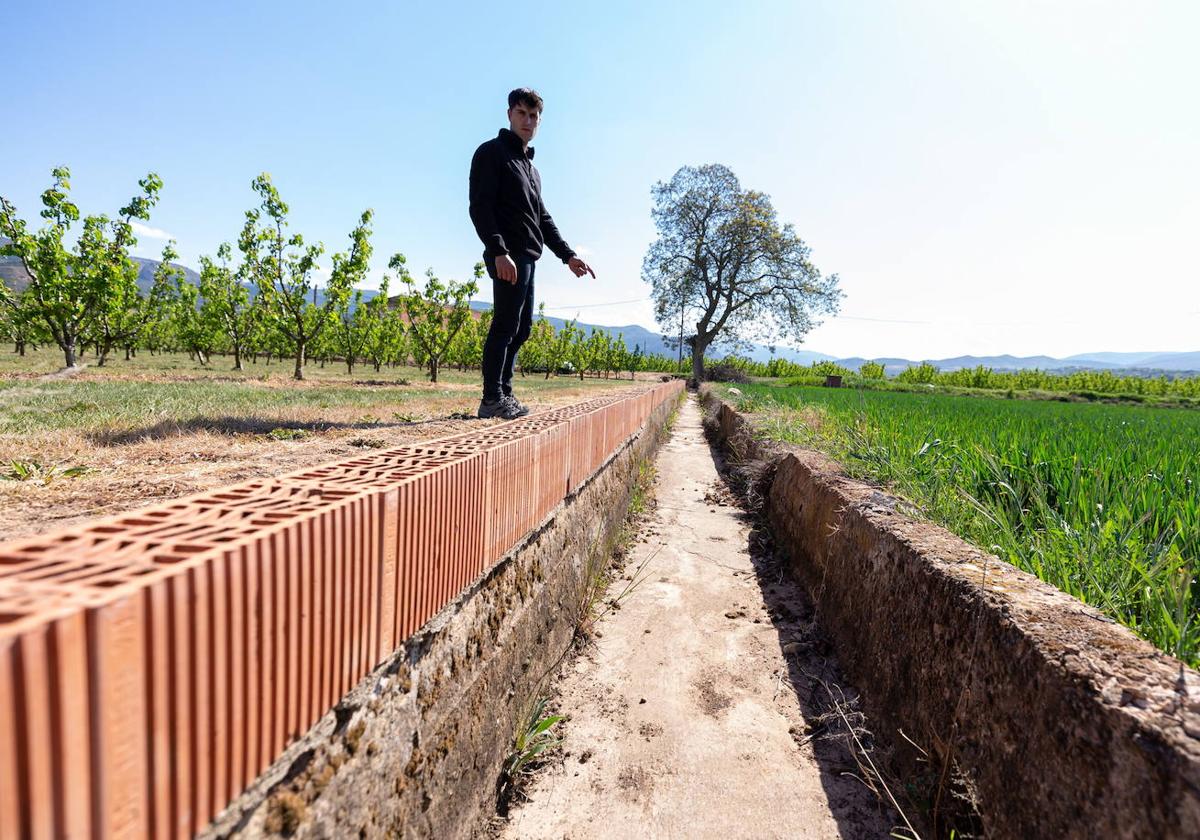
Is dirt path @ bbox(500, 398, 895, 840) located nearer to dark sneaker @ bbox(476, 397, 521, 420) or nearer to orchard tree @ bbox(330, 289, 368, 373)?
dark sneaker @ bbox(476, 397, 521, 420)

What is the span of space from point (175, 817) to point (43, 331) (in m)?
20.4

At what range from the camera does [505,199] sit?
12.2 ft

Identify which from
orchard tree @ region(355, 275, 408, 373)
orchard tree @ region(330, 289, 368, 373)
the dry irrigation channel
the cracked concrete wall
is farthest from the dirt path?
orchard tree @ region(330, 289, 368, 373)

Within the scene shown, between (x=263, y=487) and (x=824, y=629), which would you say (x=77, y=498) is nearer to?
(x=263, y=487)

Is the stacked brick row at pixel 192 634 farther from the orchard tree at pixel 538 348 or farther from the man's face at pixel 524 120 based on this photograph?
the orchard tree at pixel 538 348

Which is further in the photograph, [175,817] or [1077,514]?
[1077,514]

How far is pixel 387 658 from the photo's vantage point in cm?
110

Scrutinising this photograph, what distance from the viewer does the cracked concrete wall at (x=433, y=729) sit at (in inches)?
33.5

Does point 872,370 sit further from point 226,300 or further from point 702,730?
point 702,730

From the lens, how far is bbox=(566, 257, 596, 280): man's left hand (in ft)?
14.7

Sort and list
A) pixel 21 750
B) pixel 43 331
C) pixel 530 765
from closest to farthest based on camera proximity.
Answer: pixel 21 750 → pixel 530 765 → pixel 43 331

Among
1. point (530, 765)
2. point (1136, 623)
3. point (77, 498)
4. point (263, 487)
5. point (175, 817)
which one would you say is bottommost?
point (530, 765)

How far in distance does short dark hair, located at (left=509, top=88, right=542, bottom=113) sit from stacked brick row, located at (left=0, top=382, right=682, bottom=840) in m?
3.21

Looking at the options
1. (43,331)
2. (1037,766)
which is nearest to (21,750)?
(1037,766)
